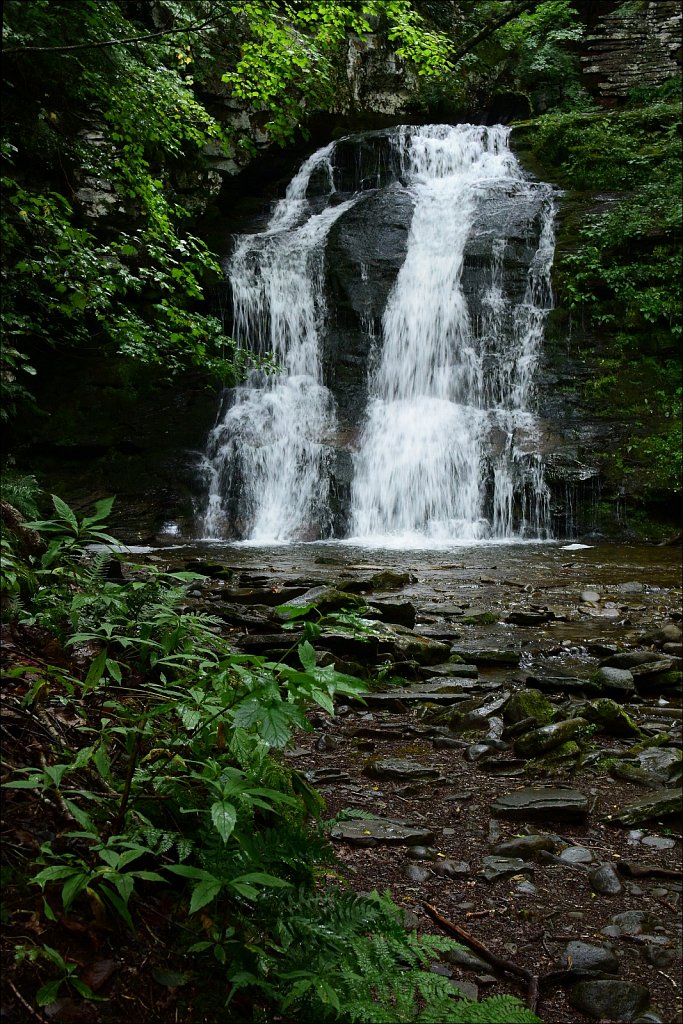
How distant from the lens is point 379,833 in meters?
2.63

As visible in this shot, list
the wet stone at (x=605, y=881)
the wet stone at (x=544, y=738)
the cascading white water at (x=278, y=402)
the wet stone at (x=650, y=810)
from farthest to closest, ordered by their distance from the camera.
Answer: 1. the cascading white water at (x=278, y=402)
2. the wet stone at (x=544, y=738)
3. the wet stone at (x=650, y=810)
4. the wet stone at (x=605, y=881)

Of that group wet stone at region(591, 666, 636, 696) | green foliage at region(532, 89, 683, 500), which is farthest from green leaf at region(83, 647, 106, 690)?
green foliage at region(532, 89, 683, 500)

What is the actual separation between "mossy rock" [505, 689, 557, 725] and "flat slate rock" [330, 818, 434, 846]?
1.28 meters

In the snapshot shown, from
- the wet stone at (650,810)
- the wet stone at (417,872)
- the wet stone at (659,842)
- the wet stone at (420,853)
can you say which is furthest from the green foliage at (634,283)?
the wet stone at (417,872)

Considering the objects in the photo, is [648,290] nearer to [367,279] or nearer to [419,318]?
[419,318]

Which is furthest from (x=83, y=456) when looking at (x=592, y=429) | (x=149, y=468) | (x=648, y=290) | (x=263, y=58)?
(x=648, y=290)

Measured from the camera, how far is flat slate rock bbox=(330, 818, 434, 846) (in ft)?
8.41

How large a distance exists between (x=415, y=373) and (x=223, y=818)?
1518 centimetres

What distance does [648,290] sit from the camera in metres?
15.6

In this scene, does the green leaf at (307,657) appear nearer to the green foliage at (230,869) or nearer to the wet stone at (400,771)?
the green foliage at (230,869)

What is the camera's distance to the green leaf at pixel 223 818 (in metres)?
1.46

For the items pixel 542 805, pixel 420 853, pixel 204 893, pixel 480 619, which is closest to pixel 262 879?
pixel 204 893

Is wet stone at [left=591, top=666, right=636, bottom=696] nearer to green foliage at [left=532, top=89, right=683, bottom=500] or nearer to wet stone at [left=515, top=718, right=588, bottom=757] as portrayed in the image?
wet stone at [left=515, top=718, right=588, bottom=757]

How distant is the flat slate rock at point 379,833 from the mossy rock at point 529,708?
1.28m
